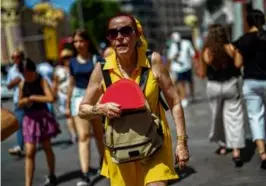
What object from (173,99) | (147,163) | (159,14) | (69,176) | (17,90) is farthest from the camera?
(159,14)

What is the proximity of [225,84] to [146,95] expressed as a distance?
3.51m

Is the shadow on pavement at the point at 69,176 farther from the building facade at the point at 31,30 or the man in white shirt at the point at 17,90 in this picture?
the building facade at the point at 31,30

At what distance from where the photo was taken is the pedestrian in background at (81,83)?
6414mm

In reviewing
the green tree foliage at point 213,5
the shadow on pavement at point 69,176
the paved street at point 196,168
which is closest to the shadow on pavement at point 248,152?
the paved street at point 196,168

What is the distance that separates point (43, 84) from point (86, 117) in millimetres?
2860

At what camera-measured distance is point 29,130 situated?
6.15 meters

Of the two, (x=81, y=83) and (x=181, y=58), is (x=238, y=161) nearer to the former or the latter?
(x=81, y=83)

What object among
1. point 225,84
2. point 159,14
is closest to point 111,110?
point 225,84

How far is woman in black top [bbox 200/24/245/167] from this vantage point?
661 cm

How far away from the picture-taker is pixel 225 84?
22.0 feet

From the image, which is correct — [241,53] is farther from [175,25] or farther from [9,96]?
[175,25]

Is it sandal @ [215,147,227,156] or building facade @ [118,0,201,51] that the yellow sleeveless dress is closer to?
sandal @ [215,147,227,156]

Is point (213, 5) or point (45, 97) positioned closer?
point (45, 97)

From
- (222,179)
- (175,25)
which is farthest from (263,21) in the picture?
(175,25)
